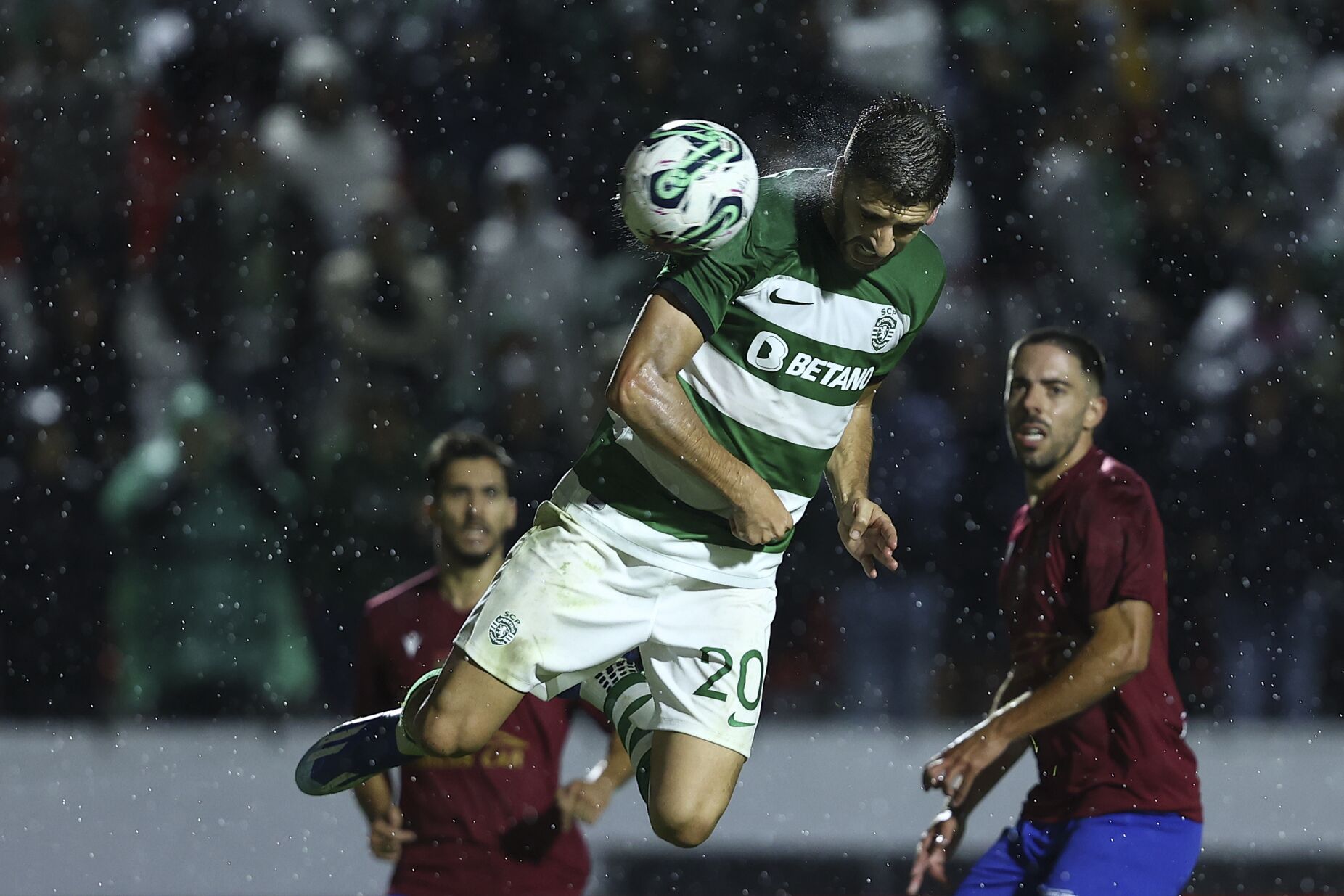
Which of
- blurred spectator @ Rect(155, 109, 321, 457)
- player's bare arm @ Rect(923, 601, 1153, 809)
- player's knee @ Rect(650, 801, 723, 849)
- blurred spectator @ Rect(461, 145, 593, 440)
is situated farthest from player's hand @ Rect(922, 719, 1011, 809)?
blurred spectator @ Rect(155, 109, 321, 457)

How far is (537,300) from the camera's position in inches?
340

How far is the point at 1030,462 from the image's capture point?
4477 mm

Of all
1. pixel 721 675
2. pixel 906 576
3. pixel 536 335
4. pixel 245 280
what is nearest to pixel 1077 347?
pixel 721 675

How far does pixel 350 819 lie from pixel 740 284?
426 cm

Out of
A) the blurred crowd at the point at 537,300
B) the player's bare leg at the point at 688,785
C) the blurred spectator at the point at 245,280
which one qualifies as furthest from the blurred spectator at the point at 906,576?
the player's bare leg at the point at 688,785

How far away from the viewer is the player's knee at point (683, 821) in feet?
12.8

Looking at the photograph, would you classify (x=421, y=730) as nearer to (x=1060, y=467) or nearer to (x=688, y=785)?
(x=688, y=785)

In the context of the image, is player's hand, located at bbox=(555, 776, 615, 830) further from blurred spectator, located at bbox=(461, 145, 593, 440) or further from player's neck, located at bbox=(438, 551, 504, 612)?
blurred spectator, located at bbox=(461, 145, 593, 440)

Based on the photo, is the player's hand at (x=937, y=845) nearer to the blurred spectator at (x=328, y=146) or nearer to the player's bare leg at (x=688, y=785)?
the player's bare leg at (x=688, y=785)

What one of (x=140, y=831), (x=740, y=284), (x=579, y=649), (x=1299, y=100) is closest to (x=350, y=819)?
(x=140, y=831)

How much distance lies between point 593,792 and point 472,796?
1.06 ft

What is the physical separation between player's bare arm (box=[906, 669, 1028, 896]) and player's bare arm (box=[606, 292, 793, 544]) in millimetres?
943

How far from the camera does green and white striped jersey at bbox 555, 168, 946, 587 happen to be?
148 inches

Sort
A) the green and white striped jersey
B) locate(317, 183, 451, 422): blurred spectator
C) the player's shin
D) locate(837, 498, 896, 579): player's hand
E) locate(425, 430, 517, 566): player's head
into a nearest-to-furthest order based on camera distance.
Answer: the green and white striped jersey → locate(837, 498, 896, 579): player's hand → the player's shin → locate(425, 430, 517, 566): player's head → locate(317, 183, 451, 422): blurred spectator
